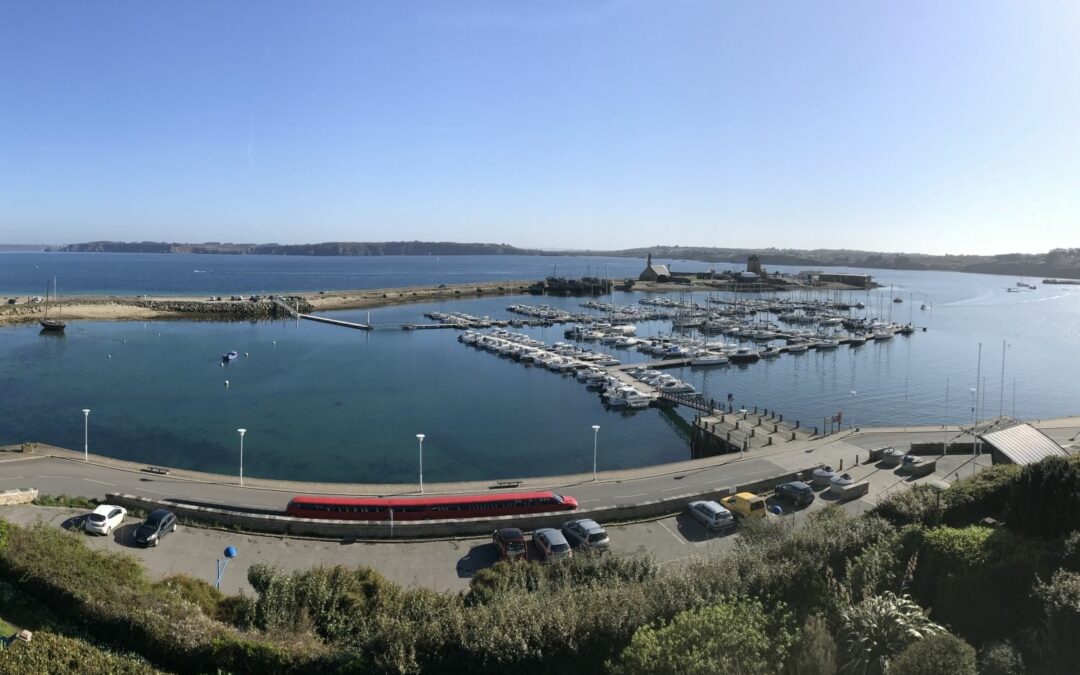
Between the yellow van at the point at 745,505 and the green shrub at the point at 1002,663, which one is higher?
the green shrub at the point at 1002,663

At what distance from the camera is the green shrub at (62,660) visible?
6.83 m

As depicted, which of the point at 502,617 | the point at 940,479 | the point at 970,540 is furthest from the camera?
the point at 940,479

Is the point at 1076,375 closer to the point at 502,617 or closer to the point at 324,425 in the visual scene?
the point at 324,425

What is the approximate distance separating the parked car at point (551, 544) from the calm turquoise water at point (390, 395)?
389 inches

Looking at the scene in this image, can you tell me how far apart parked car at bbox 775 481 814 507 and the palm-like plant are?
34.4 ft

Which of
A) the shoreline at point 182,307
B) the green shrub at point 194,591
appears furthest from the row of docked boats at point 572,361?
the shoreline at point 182,307

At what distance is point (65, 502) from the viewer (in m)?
16.6

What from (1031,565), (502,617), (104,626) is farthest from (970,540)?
(104,626)

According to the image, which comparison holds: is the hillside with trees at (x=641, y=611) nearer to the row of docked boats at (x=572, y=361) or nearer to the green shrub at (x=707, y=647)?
the green shrub at (x=707, y=647)

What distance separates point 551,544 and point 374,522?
491 cm

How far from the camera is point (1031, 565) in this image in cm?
885

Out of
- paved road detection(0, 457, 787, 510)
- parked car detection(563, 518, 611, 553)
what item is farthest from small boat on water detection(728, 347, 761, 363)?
parked car detection(563, 518, 611, 553)

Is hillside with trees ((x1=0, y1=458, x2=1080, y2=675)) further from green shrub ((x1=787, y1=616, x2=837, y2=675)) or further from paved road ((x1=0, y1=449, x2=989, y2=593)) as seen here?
paved road ((x1=0, y1=449, x2=989, y2=593))

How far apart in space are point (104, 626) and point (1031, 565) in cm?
1299
